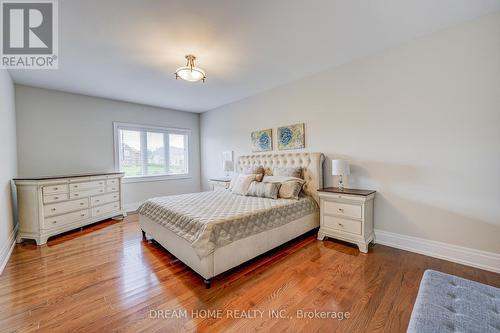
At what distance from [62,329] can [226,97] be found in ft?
13.9

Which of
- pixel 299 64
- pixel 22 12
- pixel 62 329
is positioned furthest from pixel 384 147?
pixel 22 12

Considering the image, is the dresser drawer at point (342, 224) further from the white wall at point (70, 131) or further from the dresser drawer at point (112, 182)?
the white wall at point (70, 131)

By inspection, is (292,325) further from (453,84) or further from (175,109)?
(175,109)

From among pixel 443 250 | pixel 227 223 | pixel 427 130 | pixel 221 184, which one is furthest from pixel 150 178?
pixel 443 250

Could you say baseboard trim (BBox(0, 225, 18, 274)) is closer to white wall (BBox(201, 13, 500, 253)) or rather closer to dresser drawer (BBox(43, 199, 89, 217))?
dresser drawer (BBox(43, 199, 89, 217))

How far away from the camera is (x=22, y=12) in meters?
2.00

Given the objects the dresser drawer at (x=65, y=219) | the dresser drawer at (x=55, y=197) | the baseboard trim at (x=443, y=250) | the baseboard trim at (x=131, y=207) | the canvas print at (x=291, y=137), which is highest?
the canvas print at (x=291, y=137)

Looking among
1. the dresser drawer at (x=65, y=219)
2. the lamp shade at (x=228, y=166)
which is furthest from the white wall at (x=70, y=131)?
the lamp shade at (x=228, y=166)

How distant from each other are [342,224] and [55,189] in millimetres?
4382

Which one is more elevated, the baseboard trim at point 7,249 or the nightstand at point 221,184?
the nightstand at point 221,184

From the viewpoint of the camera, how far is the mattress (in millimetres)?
2049

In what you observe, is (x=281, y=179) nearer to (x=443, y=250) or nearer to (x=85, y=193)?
(x=443, y=250)

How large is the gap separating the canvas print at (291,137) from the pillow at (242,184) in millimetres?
891

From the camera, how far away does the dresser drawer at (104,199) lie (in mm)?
3865
